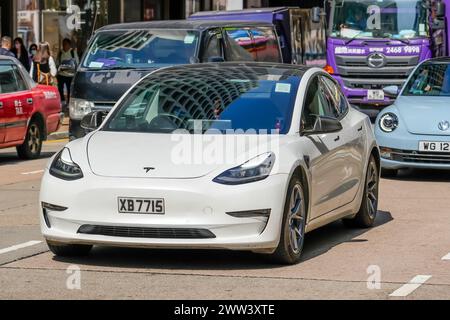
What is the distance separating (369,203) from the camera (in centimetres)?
1159

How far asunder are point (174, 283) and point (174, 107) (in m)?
1.97

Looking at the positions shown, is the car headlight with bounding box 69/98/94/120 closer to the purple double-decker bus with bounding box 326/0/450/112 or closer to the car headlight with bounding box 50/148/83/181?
the car headlight with bounding box 50/148/83/181

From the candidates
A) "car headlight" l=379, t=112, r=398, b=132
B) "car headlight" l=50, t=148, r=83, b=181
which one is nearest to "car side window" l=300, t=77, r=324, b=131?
"car headlight" l=50, t=148, r=83, b=181

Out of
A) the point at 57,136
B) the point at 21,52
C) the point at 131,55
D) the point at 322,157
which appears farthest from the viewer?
the point at 21,52

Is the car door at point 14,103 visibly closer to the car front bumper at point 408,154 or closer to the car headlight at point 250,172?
the car front bumper at point 408,154

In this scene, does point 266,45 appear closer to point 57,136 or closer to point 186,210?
point 57,136

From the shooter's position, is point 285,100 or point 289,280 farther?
point 285,100

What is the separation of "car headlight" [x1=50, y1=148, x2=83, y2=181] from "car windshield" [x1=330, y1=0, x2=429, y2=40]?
16.1 meters

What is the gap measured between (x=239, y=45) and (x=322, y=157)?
30.1 ft

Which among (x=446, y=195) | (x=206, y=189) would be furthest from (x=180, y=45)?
(x=206, y=189)

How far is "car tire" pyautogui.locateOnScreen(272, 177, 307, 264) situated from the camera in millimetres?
9273

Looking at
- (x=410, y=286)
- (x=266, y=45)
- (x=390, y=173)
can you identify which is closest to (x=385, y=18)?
(x=266, y=45)

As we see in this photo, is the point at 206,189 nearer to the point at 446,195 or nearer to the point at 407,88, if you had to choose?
the point at 446,195

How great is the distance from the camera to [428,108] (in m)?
15.9
